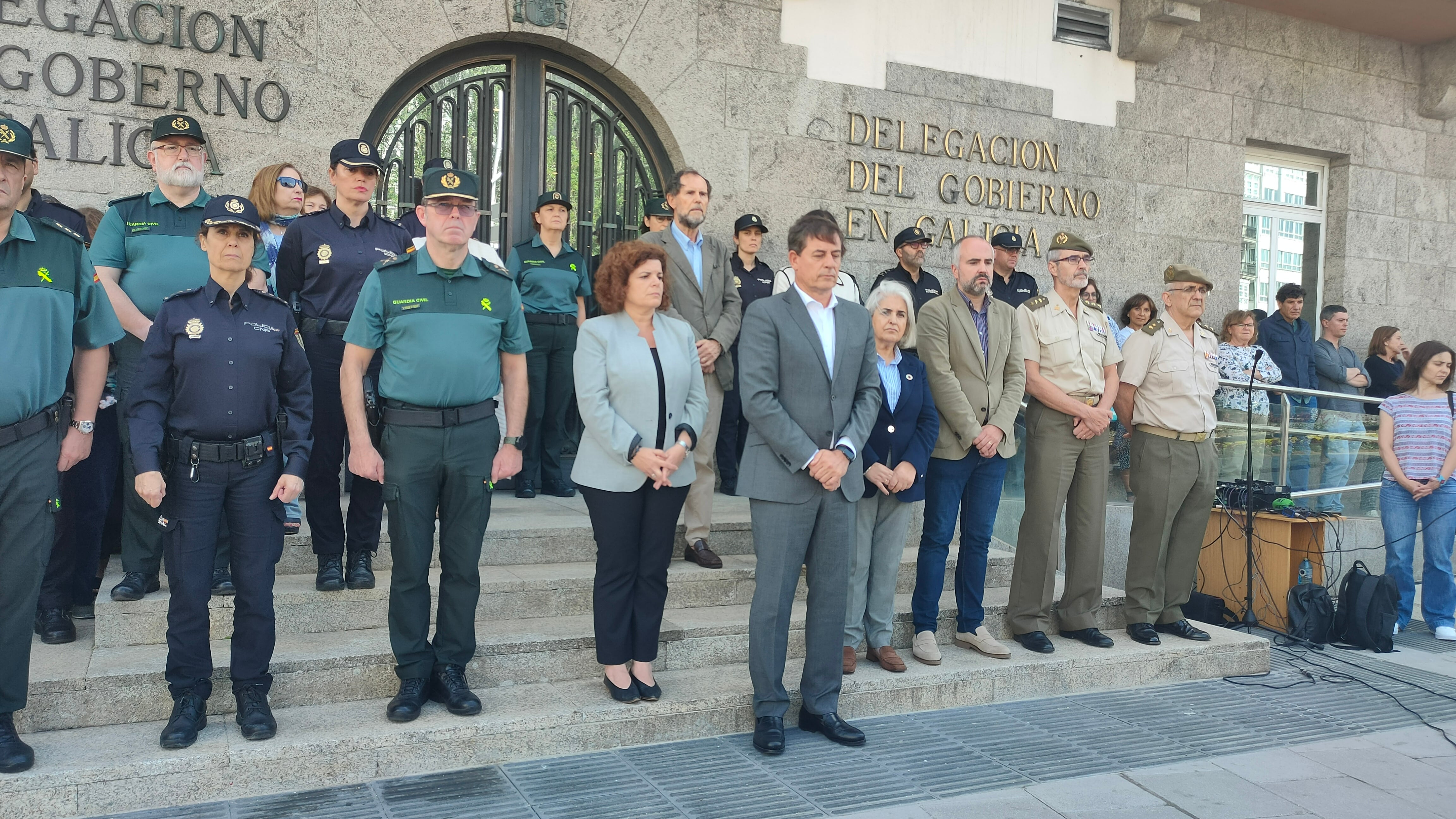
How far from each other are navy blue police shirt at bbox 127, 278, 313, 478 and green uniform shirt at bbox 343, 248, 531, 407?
1.22 feet

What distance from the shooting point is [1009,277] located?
23.5ft

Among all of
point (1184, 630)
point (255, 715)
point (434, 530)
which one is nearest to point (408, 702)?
point (255, 715)

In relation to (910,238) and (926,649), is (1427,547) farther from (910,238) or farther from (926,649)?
(926,649)

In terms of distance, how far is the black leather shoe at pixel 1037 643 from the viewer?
5703mm

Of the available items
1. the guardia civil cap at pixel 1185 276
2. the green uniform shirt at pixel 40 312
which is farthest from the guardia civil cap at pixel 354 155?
the guardia civil cap at pixel 1185 276

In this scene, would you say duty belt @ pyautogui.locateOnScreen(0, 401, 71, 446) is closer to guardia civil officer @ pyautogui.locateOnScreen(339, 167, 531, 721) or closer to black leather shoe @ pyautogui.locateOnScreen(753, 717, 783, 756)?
guardia civil officer @ pyautogui.locateOnScreen(339, 167, 531, 721)

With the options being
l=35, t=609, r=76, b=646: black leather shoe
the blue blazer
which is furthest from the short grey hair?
l=35, t=609, r=76, b=646: black leather shoe

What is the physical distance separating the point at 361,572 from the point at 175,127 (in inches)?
81.3

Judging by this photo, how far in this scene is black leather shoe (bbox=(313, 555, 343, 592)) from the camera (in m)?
4.96

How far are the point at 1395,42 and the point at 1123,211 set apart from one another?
4.00m

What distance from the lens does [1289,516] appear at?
7383 mm

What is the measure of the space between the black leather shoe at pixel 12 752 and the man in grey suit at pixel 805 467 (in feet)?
8.40

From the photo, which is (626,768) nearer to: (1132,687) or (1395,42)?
(1132,687)

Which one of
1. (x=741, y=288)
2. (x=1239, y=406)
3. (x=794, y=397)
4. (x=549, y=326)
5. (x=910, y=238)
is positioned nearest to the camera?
(x=794, y=397)
